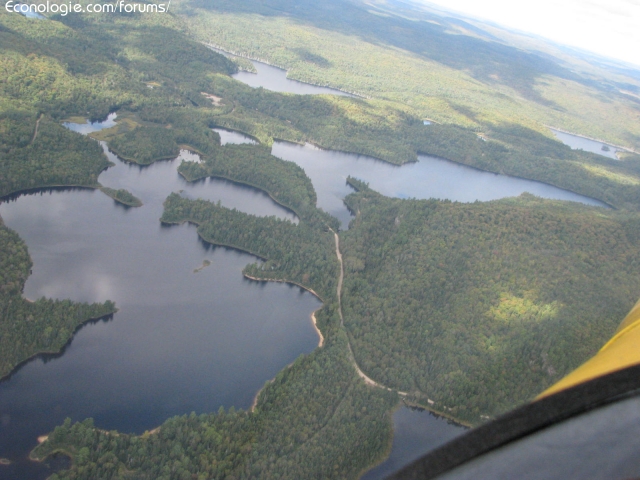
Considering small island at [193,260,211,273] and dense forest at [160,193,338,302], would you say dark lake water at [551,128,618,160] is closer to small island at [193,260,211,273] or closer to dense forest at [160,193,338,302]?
dense forest at [160,193,338,302]

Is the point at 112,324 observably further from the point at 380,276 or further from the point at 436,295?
the point at 436,295

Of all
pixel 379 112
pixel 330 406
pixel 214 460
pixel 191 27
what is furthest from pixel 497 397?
pixel 191 27

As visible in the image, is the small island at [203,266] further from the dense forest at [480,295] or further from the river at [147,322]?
the dense forest at [480,295]

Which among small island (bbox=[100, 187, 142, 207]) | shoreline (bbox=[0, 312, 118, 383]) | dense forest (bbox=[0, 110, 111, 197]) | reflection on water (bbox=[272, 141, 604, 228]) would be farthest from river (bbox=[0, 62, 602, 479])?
reflection on water (bbox=[272, 141, 604, 228])

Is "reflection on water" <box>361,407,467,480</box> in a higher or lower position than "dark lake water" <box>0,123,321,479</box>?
higher

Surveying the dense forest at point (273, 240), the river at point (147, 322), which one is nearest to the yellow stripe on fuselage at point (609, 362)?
the river at point (147, 322)

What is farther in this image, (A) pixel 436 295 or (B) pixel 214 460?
(A) pixel 436 295

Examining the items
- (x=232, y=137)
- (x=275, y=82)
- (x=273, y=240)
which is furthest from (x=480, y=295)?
(x=275, y=82)
